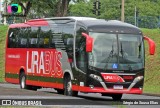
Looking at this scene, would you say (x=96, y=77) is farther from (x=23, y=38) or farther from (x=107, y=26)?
(x=23, y=38)

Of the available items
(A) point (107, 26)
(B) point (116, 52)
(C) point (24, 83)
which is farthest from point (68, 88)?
(C) point (24, 83)

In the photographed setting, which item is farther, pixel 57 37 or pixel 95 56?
pixel 57 37

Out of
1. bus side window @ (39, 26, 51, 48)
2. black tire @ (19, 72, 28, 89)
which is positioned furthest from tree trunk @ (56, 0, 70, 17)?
bus side window @ (39, 26, 51, 48)

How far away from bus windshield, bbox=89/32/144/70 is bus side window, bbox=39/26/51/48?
4.25 metres

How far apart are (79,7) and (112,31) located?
8214cm

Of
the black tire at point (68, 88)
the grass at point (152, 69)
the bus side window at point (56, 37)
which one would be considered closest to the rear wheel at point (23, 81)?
the bus side window at point (56, 37)

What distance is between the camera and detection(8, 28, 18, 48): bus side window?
3378cm

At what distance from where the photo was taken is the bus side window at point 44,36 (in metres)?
29.5

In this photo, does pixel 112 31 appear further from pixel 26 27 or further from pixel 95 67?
pixel 26 27

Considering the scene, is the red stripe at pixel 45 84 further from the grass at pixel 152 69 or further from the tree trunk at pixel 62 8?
the tree trunk at pixel 62 8

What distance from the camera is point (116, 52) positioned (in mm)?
25828

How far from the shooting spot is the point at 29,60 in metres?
31.8

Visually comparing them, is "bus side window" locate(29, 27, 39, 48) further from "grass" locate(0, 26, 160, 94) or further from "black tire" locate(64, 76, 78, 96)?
"grass" locate(0, 26, 160, 94)

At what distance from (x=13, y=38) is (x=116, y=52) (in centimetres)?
966
